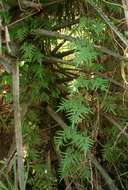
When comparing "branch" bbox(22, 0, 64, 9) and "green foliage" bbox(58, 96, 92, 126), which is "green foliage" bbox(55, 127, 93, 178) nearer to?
"green foliage" bbox(58, 96, 92, 126)

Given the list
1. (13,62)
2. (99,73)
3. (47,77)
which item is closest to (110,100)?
(99,73)

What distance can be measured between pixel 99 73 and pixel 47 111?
1.09 ft

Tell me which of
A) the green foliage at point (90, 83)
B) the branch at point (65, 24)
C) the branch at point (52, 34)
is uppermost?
the branch at point (65, 24)

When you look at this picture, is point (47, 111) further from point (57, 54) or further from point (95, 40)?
point (95, 40)

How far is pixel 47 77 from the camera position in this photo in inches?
58.6

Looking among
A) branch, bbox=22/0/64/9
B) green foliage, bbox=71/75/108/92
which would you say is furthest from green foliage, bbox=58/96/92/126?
branch, bbox=22/0/64/9

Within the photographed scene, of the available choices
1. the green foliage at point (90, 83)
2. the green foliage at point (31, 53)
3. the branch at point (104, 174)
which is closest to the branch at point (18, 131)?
the green foliage at point (31, 53)

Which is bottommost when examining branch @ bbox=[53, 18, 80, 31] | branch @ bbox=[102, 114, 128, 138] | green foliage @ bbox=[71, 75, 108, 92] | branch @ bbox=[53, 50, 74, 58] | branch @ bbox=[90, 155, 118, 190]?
branch @ bbox=[90, 155, 118, 190]

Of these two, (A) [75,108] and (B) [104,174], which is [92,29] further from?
(B) [104,174]

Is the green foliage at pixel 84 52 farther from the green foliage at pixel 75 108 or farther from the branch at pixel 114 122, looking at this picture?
the branch at pixel 114 122

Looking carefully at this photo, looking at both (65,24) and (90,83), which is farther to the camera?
(65,24)

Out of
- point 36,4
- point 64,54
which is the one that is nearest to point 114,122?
point 64,54

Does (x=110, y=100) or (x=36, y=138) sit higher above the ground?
(x=110, y=100)

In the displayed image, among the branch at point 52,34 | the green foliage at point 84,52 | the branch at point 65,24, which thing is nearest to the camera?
the green foliage at point 84,52
